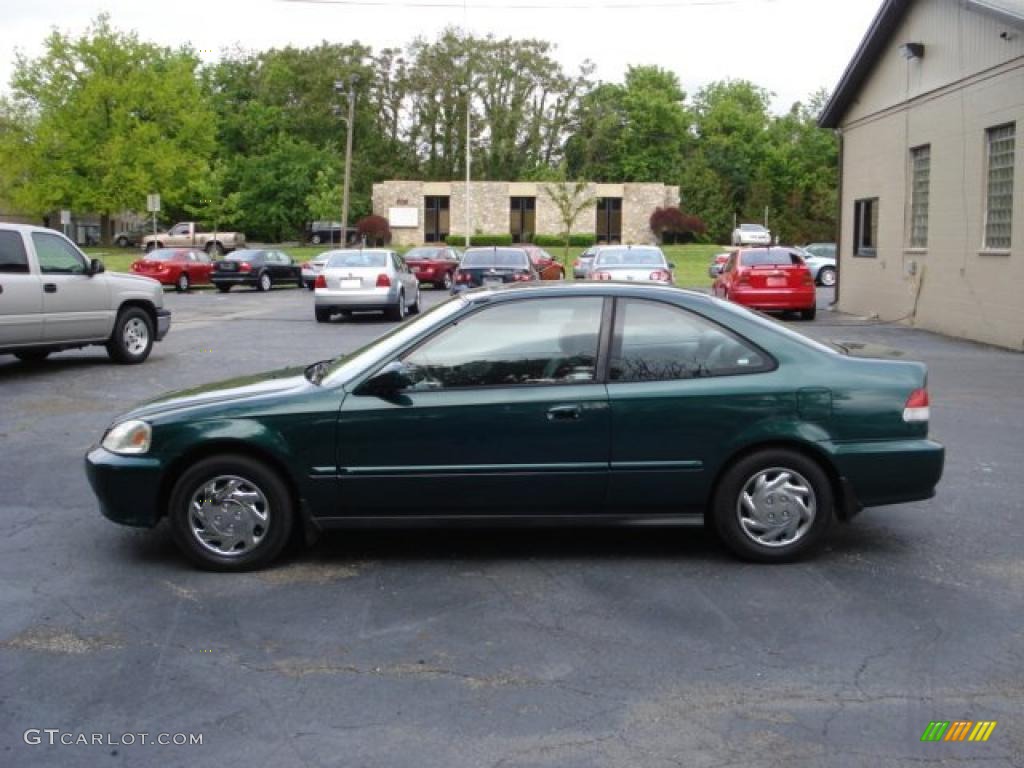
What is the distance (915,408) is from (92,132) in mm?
62875

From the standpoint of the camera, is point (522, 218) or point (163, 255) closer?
point (163, 255)

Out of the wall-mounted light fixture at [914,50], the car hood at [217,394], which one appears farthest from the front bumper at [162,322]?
the wall-mounted light fixture at [914,50]

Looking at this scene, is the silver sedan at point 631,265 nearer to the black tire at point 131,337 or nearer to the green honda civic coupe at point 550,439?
the black tire at point 131,337

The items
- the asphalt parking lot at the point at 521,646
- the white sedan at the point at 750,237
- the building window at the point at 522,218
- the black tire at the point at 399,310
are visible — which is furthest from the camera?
the building window at the point at 522,218

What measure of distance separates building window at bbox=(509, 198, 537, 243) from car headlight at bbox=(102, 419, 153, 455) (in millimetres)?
71952

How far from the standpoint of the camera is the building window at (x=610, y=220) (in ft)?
261

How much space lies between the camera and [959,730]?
4105mm

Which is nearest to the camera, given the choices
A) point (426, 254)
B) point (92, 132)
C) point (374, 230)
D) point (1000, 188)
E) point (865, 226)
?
point (1000, 188)

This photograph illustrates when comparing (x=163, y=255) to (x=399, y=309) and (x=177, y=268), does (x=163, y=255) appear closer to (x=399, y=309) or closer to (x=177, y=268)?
(x=177, y=268)

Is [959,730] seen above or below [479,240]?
below

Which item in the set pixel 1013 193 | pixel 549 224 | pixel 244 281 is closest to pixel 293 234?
pixel 549 224

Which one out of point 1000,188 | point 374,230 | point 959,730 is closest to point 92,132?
point 374,230

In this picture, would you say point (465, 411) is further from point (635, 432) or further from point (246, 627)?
point (246, 627)

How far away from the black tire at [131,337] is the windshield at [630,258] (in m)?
11.0
